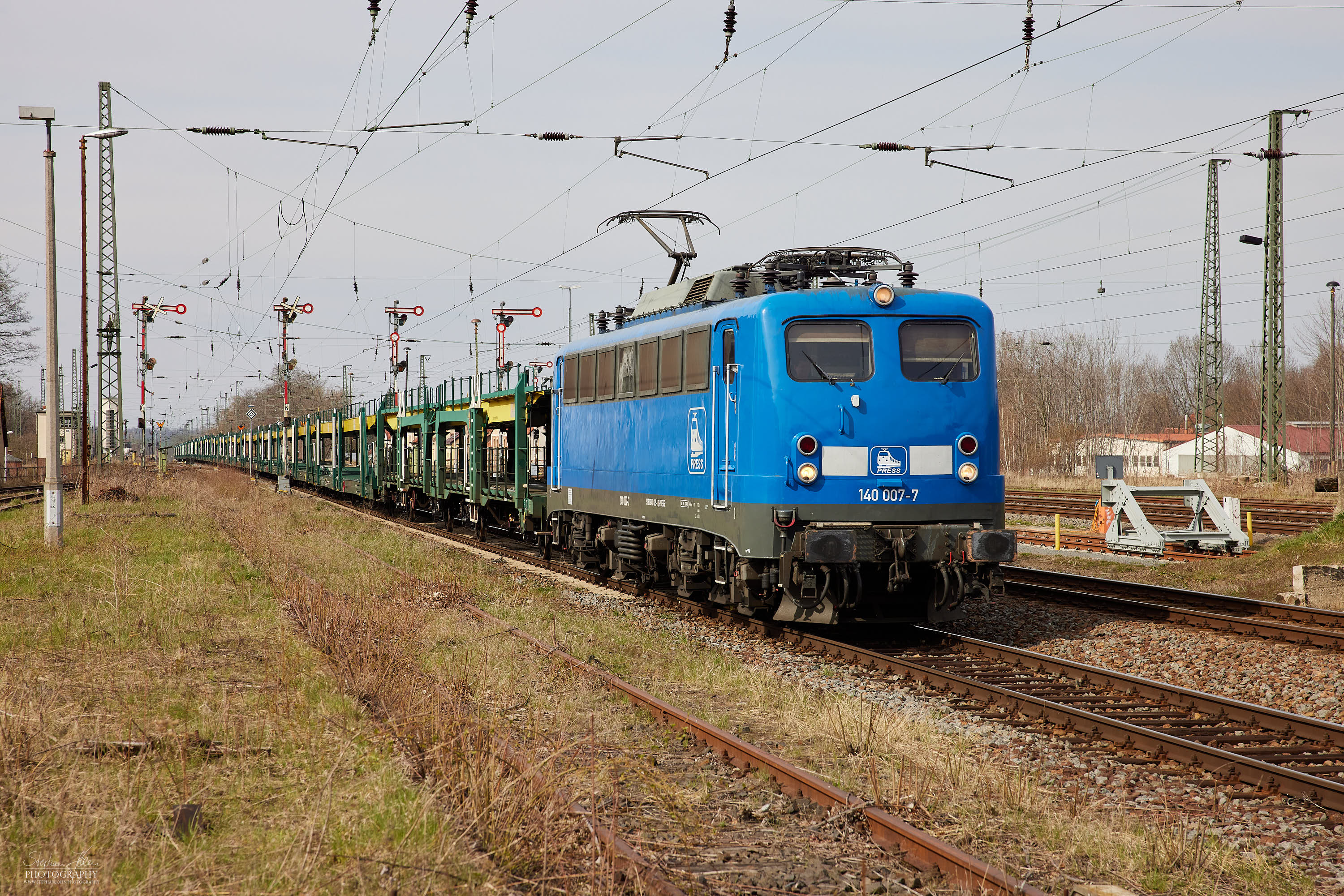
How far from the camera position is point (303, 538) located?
22.5m

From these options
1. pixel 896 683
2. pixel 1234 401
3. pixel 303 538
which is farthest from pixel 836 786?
pixel 1234 401

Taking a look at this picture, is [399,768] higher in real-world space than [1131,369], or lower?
lower

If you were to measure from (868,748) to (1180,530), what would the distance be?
15.3 m

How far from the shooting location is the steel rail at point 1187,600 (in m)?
11.9

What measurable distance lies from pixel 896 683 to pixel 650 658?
7.79ft

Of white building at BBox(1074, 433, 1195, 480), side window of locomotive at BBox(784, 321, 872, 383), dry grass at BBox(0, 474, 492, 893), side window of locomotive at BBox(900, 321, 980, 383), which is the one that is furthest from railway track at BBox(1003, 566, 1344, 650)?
white building at BBox(1074, 433, 1195, 480)

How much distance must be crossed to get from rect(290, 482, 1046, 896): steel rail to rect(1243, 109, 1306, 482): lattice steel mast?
2514 centimetres

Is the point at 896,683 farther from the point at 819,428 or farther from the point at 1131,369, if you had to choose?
the point at 1131,369

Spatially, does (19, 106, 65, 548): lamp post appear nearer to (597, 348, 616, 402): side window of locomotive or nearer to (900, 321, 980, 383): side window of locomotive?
(597, 348, 616, 402): side window of locomotive

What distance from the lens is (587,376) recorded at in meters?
16.0

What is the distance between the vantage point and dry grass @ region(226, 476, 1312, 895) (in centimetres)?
515

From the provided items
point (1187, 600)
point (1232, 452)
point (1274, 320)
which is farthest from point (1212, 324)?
point (1232, 452)

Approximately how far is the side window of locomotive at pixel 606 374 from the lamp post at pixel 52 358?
9.11 metres

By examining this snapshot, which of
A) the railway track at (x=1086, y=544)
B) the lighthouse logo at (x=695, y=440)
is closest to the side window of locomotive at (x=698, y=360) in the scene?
the lighthouse logo at (x=695, y=440)
